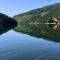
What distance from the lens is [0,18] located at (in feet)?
645

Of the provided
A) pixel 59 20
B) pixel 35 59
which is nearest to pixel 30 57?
pixel 35 59

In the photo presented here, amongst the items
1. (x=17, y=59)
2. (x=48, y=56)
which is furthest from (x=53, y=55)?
(x=17, y=59)

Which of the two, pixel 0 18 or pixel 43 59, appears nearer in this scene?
pixel 43 59

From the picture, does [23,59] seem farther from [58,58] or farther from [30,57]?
[58,58]

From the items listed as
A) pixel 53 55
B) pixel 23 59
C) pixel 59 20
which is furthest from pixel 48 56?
pixel 59 20

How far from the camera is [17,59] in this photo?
2142 centimetres

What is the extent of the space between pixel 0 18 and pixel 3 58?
17607 centimetres

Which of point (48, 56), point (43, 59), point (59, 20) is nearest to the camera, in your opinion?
point (43, 59)

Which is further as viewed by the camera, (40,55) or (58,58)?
(40,55)

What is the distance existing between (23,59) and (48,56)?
8.76 ft

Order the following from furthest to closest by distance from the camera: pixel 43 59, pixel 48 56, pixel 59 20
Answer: pixel 59 20
pixel 48 56
pixel 43 59

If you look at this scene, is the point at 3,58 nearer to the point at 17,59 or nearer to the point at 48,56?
the point at 17,59

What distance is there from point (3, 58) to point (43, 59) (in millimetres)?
3441

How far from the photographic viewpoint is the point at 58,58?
2186cm
